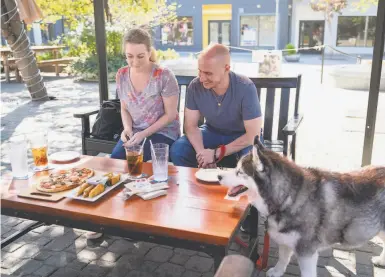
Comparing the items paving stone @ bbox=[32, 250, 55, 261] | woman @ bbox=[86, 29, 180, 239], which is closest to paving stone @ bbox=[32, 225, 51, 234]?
paving stone @ bbox=[32, 250, 55, 261]

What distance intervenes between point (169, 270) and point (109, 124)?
1.78 metres

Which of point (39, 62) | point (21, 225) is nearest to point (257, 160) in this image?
point (21, 225)

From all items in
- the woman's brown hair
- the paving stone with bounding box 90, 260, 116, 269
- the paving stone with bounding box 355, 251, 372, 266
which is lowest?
the paving stone with bounding box 90, 260, 116, 269

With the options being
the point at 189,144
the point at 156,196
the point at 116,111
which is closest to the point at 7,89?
the point at 116,111

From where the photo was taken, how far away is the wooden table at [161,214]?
1.88 meters

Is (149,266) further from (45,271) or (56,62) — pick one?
(56,62)

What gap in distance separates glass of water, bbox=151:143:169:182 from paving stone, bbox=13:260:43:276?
3.87 ft

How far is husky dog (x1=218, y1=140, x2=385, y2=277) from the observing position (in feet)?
7.19

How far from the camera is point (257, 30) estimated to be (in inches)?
1231

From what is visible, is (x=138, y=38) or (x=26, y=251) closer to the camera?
(x=26, y=251)

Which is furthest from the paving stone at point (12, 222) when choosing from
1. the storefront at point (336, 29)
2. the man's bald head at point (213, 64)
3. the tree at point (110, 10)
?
the storefront at point (336, 29)

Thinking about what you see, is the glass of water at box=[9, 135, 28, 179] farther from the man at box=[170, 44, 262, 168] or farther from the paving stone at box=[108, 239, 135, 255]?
the man at box=[170, 44, 262, 168]

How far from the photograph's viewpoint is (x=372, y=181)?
2.38m

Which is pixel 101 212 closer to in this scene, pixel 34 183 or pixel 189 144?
pixel 34 183
